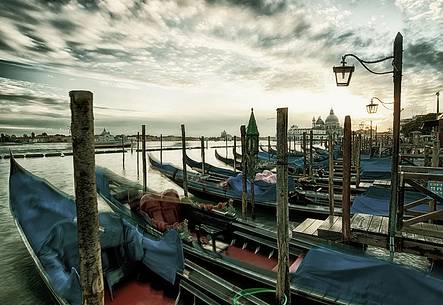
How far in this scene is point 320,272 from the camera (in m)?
3.36

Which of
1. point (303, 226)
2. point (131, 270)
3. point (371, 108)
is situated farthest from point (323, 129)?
point (131, 270)

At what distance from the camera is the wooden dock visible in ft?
12.9

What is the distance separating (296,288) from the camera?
352 cm

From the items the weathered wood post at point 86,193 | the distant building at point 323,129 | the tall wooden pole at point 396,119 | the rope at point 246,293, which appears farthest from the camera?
the distant building at point 323,129

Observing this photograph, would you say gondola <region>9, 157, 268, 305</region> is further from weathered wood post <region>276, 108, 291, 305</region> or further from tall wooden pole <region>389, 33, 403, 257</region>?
tall wooden pole <region>389, 33, 403, 257</region>

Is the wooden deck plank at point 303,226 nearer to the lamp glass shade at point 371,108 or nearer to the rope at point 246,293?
the rope at point 246,293

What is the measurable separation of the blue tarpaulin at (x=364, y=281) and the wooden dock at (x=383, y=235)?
1061 mm

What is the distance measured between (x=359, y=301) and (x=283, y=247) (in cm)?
99

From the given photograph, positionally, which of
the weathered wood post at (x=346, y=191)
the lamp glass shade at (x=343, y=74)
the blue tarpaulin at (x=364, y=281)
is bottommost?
the blue tarpaulin at (x=364, y=281)

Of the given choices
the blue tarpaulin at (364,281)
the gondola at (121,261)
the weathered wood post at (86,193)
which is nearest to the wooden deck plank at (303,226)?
the blue tarpaulin at (364,281)

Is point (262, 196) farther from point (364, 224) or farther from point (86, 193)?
point (86, 193)

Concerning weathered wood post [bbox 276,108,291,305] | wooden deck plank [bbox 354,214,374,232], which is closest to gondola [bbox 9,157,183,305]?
weathered wood post [bbox 276,108,291,305]

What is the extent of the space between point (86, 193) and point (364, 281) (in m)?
3.08

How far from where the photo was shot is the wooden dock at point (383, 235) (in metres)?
3.93
